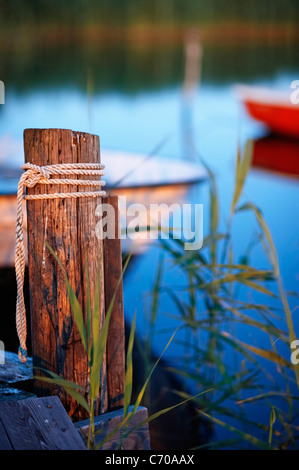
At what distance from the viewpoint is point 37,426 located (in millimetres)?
1241

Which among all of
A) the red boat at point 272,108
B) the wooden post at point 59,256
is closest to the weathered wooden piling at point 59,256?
the wooden post at point 59,256

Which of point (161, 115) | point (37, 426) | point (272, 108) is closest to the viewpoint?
point (37, 426)

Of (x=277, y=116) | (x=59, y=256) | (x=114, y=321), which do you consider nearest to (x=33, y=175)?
(x=59, y=256)

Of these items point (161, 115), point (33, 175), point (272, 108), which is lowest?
point (33, 175)

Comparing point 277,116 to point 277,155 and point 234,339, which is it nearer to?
point 277,155

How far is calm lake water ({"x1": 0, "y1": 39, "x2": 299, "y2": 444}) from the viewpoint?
4383 mm

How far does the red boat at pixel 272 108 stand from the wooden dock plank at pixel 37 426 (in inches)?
360

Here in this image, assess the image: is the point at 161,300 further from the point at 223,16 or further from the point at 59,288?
the point at 223,16

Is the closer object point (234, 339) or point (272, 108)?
point (234, 339)

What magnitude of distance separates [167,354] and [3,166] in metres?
2.36

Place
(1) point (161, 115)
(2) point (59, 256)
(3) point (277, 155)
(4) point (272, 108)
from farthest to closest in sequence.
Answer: (1) point (161, 115), (3) point (277, 155), (4) point (272, 108), (2) point (59, 256)

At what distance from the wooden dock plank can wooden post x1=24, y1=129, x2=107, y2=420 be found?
0.11 meters

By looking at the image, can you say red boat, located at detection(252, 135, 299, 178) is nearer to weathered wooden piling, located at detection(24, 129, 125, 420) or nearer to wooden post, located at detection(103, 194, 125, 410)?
wooden post, located at detection(103, 194, 125, 410)

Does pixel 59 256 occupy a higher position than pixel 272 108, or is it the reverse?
pixel 272 108
